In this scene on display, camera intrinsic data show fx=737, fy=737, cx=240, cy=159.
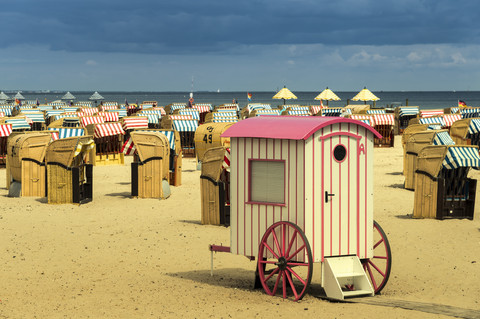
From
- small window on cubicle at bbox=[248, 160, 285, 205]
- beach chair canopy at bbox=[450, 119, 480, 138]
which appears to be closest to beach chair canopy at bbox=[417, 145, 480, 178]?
small window on cubicle at bbox=[248, 160, 285, 205]

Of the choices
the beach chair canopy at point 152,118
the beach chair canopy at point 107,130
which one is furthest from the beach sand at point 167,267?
the beach chair canopy at point 152,118

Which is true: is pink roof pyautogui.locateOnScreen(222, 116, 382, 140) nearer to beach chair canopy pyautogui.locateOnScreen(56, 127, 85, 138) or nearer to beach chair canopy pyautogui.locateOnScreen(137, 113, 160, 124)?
beach chair canopy pyautogui.locateOnScreen(56, 127, 85, 138)

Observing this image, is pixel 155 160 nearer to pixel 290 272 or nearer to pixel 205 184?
pixel 205 184

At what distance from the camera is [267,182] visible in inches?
336

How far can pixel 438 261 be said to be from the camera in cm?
1073

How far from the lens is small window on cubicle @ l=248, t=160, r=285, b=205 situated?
8445mm

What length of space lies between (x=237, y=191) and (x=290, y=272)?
116 centimetres

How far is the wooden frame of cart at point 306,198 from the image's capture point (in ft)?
27.0

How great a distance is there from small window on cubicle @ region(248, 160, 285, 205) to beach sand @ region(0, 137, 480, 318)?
3.71 feet

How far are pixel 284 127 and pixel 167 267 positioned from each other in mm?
3107

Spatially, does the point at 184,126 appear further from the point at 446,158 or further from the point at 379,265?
the point at 379,265

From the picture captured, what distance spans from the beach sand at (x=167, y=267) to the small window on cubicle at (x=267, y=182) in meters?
1.13

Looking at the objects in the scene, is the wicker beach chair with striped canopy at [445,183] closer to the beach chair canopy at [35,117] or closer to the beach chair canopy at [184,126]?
the beach chair canopy at [184,126]

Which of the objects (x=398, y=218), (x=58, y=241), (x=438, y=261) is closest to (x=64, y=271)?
(x=58, y=241)
